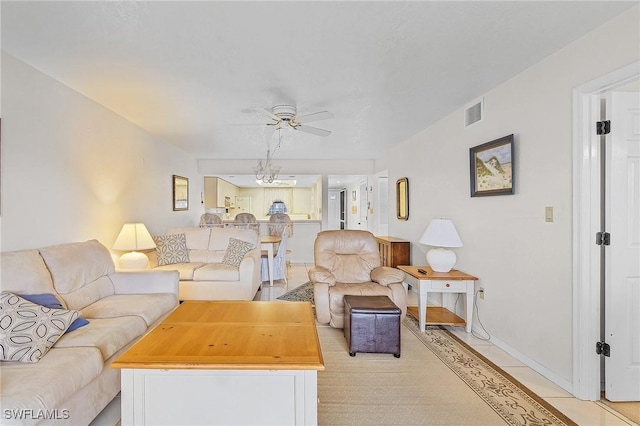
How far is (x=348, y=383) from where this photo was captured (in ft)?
7.34

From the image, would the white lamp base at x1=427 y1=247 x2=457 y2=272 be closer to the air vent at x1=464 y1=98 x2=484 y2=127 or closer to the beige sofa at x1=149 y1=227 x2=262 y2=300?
the air vent at x1=464 y1=98 x2=484 y2=127

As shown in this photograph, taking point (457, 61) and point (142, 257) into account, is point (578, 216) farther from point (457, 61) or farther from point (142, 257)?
point (142, 257)

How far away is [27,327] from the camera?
1692 mm

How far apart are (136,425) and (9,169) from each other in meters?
2.18

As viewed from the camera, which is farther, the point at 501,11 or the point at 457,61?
the point at 457,61

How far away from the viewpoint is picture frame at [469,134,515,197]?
2.69 meters

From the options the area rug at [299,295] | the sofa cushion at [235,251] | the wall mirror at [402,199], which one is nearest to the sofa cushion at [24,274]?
the sofa cushion at [235,251]

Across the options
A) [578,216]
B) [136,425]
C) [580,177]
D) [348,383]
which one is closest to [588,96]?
[580,177]

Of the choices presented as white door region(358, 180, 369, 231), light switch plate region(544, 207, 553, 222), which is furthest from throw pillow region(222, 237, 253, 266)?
white door region(358, 180, 369, 231)

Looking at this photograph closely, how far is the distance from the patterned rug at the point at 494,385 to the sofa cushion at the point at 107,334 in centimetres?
239

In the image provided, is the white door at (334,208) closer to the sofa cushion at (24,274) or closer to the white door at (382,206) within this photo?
the white door at (382,206)

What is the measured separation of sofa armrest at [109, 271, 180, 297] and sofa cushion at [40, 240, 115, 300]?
0.13 metres

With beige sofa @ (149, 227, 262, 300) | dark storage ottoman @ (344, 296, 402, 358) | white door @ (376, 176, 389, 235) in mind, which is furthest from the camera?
white door @ (376, 176, 389, 235)

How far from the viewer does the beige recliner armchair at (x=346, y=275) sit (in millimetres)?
3166
